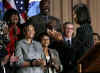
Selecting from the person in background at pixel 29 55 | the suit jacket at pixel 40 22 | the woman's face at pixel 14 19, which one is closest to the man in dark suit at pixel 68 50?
the person in background at pixel 29 55

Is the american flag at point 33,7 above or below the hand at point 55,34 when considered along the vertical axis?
above

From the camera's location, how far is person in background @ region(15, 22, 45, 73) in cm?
468

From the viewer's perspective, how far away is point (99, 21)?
6980mm

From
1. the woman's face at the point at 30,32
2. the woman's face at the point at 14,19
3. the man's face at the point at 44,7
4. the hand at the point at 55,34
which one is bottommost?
the hand at the point at 55,34

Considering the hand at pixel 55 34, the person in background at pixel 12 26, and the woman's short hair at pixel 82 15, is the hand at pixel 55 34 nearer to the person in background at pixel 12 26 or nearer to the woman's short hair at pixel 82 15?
the person in background at pixel 12 26

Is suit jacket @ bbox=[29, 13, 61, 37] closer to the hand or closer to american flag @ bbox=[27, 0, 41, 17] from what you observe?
american flag @ bbox=[27, 0, 41, 17]

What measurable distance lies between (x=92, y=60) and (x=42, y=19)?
11.9ft

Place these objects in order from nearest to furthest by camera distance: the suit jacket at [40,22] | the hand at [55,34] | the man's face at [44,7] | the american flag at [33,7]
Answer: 1. the hand at [55,34]
2. the suit jacket at [40,22]
3. the american flag at [33,7]
4. the man's face at [44,7]

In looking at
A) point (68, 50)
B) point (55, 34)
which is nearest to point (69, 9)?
point (55, 34)

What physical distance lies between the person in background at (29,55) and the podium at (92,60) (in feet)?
6.92

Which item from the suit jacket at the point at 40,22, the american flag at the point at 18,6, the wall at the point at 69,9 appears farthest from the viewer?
the wall at the point at 69,9

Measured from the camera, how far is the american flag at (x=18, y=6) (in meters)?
6.07

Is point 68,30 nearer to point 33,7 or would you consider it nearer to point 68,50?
point 68,50

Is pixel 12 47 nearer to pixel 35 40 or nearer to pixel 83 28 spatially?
pixel 35 40
